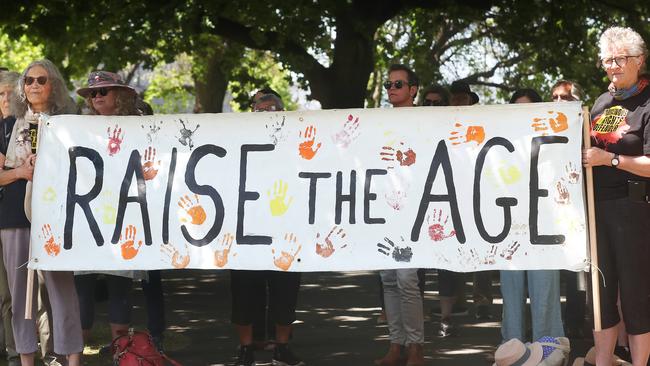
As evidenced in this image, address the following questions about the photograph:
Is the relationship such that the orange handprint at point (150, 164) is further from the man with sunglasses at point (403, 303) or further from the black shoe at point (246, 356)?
the man with sunglasses at point (403, 303)

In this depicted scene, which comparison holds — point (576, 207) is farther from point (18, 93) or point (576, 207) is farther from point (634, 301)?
point (18, 93)

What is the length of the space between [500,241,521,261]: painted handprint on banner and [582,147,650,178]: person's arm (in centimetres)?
61

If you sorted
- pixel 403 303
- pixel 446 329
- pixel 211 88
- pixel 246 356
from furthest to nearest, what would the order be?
pixel 211 88 < pixel 446 329 < pixel 246 356 < pixel 403 303

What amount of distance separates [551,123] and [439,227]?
0.87 m

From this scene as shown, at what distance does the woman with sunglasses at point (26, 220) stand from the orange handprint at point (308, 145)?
151 centimetres

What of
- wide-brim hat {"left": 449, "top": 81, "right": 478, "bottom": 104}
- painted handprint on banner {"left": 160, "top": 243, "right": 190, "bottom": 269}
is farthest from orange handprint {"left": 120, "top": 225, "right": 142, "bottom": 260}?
wide-brim hat {"left": 449, "top": 81, "right": 478, "bottom": 104}

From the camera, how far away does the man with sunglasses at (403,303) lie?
7379 mm

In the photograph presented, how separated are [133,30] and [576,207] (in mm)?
11205

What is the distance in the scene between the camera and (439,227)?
6.50 meters

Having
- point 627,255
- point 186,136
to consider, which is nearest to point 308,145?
point 186,136

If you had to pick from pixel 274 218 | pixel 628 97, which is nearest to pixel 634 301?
pixel 628 97

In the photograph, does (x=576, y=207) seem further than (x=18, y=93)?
No

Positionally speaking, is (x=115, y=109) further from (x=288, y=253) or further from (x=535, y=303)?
(x=535, y=303)

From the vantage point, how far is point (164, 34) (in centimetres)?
1661
